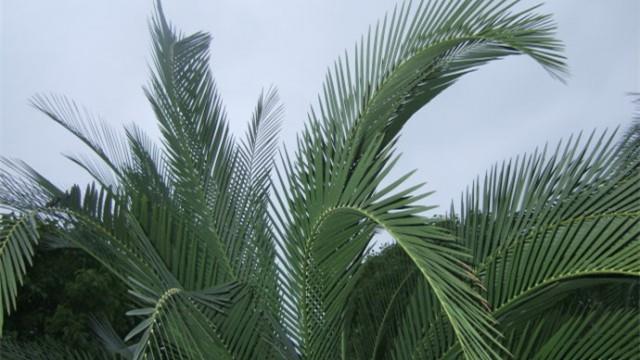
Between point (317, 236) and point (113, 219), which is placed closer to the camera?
point (317, 236)

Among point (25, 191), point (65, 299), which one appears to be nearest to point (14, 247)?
point (25, 191)

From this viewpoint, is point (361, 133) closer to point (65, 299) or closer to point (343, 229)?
point (343, 229)

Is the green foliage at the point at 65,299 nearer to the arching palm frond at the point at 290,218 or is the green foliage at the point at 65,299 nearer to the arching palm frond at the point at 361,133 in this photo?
the arching palm frond at the point at 290,218

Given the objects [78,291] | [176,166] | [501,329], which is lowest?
[78,291]

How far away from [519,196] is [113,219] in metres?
2.42

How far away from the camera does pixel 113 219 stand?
473 centimetres

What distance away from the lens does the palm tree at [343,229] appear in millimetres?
3615

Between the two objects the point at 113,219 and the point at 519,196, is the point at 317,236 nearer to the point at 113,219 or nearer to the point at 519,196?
the point at 519,196

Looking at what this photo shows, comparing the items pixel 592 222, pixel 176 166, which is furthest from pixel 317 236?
pixel 176 166

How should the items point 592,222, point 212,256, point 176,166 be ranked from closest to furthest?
point 592,222, point 212,256, point 176,166

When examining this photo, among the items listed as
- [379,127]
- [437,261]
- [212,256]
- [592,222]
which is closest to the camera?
[437,261]

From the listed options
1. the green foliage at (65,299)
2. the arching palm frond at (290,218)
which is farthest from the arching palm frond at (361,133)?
the green foliage at (65,299)

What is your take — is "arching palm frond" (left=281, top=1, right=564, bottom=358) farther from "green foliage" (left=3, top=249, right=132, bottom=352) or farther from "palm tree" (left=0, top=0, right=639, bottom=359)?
"green foliage" (left=3, top=249, right=132, bottom=352)

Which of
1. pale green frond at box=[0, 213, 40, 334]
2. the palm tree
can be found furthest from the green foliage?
pale green frond at box=[0, 213, 40, 334]
